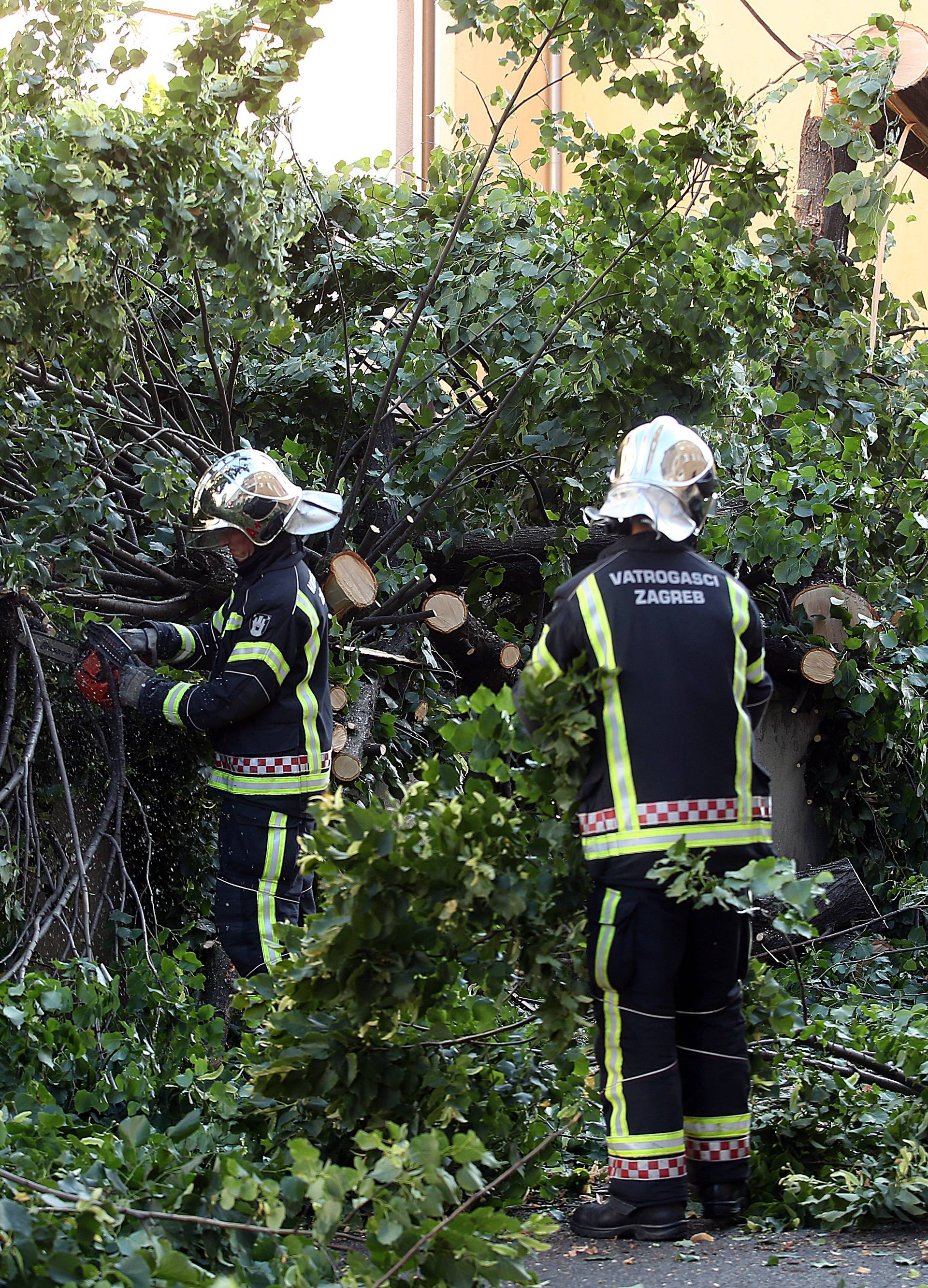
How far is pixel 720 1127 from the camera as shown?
9.89ft

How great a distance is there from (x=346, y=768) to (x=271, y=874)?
746 millimetres

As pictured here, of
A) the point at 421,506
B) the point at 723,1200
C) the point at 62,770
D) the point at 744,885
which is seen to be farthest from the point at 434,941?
the point at 421,506

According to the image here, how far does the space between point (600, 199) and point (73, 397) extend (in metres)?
1.86

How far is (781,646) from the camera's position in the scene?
21.2 feet

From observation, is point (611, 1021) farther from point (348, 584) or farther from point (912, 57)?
point (912, 57)

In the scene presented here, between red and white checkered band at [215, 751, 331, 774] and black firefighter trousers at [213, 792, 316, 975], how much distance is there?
8cm

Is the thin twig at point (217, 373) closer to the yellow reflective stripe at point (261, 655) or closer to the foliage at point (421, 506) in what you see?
the foliage at point (421, 506)

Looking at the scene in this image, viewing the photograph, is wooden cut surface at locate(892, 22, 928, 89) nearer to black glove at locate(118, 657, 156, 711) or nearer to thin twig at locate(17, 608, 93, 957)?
black glove at locate(118, 657, 156, 711)

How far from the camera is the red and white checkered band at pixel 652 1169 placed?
113 inches

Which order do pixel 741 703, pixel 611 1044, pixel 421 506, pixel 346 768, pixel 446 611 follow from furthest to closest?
pixel 446 611 → pixel 421 506 → pixel 346 768 → pixel 741 703 → pixel 611 1044

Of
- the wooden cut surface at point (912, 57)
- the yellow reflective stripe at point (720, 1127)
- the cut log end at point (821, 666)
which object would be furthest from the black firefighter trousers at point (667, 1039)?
the wooden cut surface at point (912, 57)

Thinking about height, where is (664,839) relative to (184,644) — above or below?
below

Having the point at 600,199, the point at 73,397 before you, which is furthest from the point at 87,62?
the point at 600,199

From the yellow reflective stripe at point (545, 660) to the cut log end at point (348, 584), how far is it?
1993 millimetres
